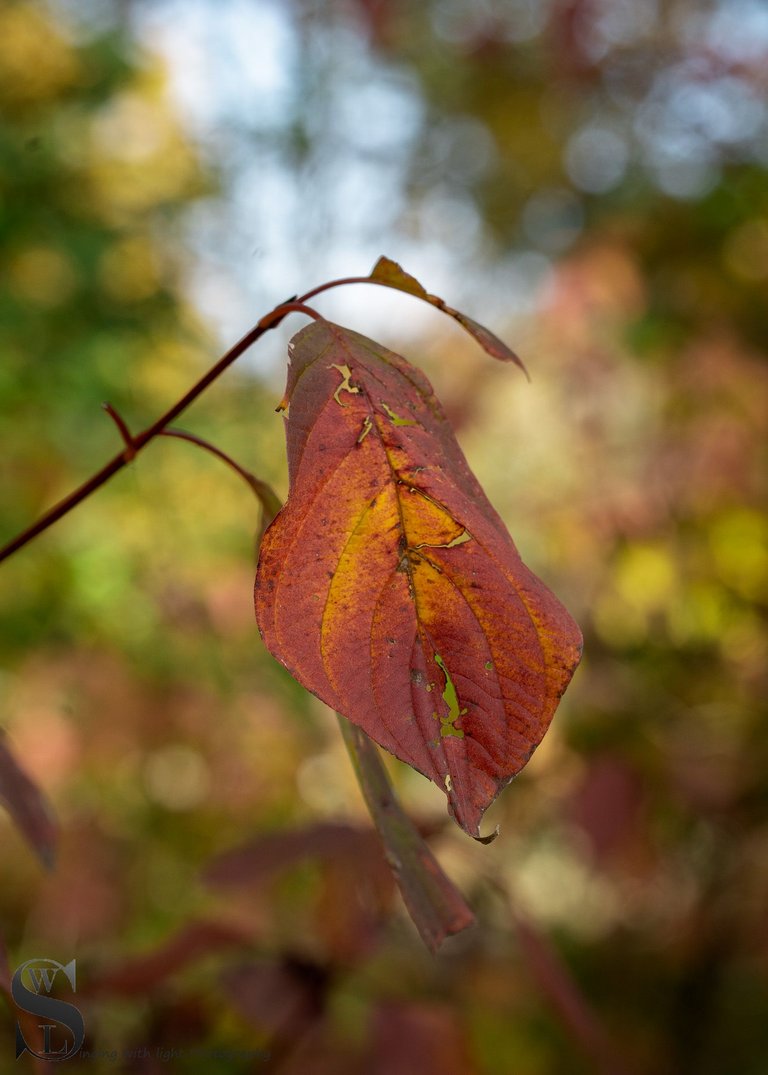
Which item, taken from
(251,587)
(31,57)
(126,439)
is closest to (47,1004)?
(126,439)

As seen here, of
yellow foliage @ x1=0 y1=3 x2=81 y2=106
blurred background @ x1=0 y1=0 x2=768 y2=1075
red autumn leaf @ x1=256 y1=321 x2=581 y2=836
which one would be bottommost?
blurred background @ x1=0 y1=0 x2=768 y2=1075

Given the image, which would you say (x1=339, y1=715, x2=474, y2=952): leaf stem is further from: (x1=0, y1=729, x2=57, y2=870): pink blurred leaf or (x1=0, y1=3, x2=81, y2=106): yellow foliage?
(x1=0, y1=3, x2=81, y2=106): yellow foliage

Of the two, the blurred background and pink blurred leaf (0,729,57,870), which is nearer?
pink blurred leaf (0,729,57,870)

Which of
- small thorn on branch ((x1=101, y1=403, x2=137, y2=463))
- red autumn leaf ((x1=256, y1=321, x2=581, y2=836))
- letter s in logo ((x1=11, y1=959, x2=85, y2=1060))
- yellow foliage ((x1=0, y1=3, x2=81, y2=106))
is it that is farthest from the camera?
yellow foliage ((x1=0, y1=3, x2=81, y2=106))

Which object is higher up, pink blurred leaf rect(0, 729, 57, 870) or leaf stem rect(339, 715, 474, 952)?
leaf stem rect(339, 715, 474, 952)

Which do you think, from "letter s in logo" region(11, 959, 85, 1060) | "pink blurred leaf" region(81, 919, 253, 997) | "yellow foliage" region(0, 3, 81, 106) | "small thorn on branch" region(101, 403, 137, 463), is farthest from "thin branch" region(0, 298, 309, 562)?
"yellow foliage" region(0, 3, 81, 106)

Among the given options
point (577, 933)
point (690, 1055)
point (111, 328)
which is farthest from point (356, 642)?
point (577, 933)

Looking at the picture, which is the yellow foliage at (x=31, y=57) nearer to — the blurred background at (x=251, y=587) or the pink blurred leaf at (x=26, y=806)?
the blurred background at (x=251, y=587)

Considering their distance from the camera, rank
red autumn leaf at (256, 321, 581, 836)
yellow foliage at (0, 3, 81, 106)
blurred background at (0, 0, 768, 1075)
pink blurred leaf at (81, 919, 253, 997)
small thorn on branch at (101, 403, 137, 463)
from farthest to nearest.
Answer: yellow foliage at (0, 3, 81, 106)
blurred background at (0, 0, 768, 1075)
pink blurred leaf at (81, 919, 253, 997)
small thorn on branch at (101, 403, 137, 463)
red autumn leaf at (256, 321, 581, 836)
